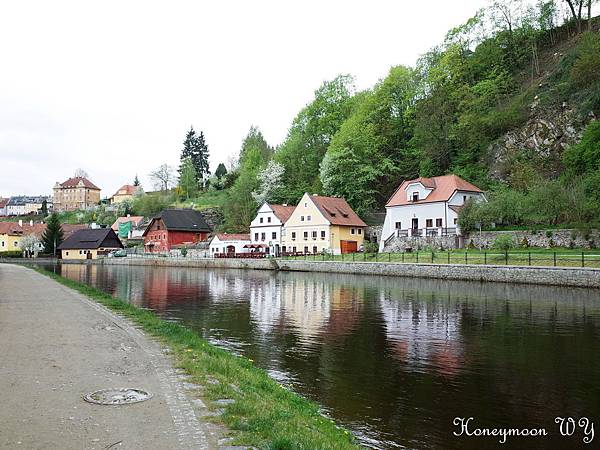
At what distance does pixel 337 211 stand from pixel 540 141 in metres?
25.5

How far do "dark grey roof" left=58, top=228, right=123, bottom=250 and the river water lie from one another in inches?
2883

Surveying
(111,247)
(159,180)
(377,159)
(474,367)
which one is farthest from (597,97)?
(159,180)

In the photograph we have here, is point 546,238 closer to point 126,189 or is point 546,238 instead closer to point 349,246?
point 349,246

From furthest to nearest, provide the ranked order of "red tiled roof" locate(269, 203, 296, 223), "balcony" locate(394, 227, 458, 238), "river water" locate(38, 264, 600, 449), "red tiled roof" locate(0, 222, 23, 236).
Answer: "red tiled roof" locate(0, 222, 23, 236)
"red tiled roof" locate(269, 203, 296, 223)
"balcony" locate(394, 227, 458, 238)
"river water" locate(38, 264, 600, 449)

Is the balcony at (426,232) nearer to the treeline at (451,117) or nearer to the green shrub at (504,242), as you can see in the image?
the treeline at (451,117)

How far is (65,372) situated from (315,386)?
16.2ft

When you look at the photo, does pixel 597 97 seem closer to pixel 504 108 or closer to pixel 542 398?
pixel 504 108

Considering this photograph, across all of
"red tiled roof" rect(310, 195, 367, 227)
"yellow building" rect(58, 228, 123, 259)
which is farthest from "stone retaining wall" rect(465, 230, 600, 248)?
"yellow building" rect(58, 228, 123, 259)

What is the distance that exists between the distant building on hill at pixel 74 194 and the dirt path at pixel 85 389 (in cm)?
16147

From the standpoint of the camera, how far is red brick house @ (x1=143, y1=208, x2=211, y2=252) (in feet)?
295

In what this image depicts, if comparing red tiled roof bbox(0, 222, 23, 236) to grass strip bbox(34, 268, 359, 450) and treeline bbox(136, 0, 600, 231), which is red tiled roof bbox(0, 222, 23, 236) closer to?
treeline bbox(136, 0, 600, 231)

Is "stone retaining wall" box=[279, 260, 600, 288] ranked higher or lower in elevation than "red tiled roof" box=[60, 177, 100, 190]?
lower

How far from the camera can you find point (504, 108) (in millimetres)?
61969

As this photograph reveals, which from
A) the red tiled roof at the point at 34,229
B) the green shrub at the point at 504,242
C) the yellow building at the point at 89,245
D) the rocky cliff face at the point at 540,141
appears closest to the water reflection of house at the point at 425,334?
the green shrub at the point at 504,242
